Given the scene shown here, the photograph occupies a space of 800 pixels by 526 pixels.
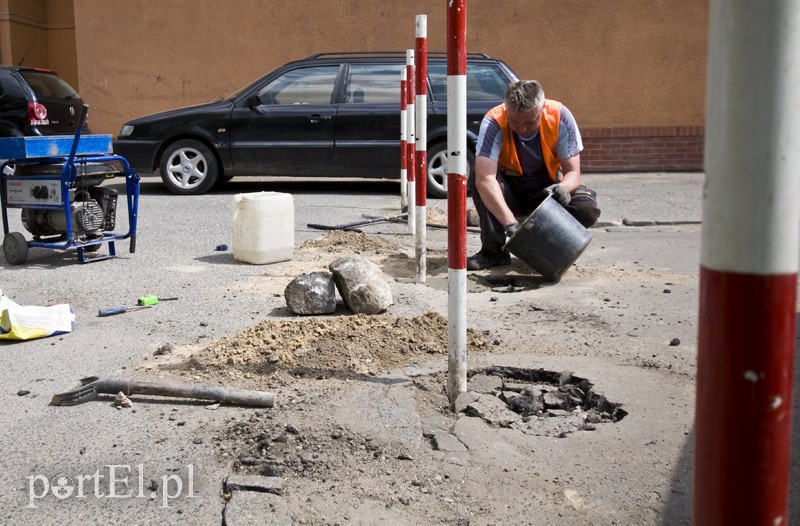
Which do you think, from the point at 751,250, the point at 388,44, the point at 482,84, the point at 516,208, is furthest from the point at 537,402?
the point at 388,44

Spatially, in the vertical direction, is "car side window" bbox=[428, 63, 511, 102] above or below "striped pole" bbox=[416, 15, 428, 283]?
above

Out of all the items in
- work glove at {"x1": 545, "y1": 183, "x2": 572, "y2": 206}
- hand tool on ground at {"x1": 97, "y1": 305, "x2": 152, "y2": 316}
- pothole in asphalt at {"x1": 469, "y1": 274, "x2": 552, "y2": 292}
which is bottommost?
hand tool on ground at {"x1": 97, "y1": 305, "x2": 152, "y2": 316}

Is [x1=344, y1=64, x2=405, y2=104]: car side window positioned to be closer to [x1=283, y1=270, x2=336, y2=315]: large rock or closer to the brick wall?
the brick wall

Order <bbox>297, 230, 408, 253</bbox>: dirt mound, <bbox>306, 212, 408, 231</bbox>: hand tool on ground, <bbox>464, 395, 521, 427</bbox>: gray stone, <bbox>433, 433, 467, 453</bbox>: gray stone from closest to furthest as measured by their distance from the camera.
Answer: <bbox>433, 433, 467, 453</bbox>: gray stone, <bbox>464, 395, 521, 427</bbox>: gray stone, <bbox>297, 230, 408, 253</bbox>: dirt mound, <bbox>306, 212, 408, 231</bbox>: hand tool on ground

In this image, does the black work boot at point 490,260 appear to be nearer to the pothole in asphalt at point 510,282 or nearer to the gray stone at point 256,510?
the pothole in asphalt at point 510,282

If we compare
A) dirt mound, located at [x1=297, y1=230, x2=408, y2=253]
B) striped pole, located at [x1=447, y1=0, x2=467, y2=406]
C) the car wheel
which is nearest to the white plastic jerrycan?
dirt mound, located at [x1=297, y1=230, x2=408, y2=253]

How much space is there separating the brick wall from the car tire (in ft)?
15.4

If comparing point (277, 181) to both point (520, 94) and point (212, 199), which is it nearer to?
point (212, 199)

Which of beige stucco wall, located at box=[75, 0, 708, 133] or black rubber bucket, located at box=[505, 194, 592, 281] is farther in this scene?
beige stucco wall, located at box=[75, 0, 708, 133]

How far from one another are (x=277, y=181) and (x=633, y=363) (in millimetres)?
10133

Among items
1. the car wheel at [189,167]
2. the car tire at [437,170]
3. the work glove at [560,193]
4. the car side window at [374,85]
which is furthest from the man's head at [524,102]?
the car wheel at [189,167]

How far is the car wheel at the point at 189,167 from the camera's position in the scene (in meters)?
11.9

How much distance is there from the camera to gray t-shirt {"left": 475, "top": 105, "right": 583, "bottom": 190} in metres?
6.65

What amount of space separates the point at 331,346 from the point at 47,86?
36.0ft
